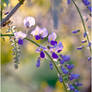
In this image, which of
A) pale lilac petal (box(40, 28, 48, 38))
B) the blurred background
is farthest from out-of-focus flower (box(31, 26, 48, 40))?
the blurred background

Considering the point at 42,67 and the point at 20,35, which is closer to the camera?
the point at 20,35

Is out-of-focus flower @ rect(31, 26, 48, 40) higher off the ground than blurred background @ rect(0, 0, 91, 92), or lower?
higher

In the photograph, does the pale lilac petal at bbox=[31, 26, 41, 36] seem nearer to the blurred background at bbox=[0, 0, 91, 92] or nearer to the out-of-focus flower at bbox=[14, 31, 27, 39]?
the out-of-focus flower at bbox=[14, 31, 27, 39]

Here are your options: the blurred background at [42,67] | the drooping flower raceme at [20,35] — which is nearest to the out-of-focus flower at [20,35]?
the drooping flower raceme at [20,35]

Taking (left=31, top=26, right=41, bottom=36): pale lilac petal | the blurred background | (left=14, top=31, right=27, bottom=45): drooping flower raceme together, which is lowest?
the blurred background

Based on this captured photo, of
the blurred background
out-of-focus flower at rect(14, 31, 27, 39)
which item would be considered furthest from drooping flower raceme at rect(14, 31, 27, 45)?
the blurred background

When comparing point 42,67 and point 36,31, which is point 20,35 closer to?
point 36,31

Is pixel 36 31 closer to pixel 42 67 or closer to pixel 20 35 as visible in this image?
pixel 20 35

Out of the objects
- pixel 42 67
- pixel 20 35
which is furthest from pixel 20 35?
pixel 42 67

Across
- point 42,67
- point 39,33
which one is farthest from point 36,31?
point 42,67

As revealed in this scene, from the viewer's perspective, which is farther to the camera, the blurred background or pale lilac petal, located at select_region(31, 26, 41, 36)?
the blurred background

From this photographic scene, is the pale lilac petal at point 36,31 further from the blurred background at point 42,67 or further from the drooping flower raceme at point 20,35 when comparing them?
the blurred background at point 42,67

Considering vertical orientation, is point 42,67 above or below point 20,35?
below

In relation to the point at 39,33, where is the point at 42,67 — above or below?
below
